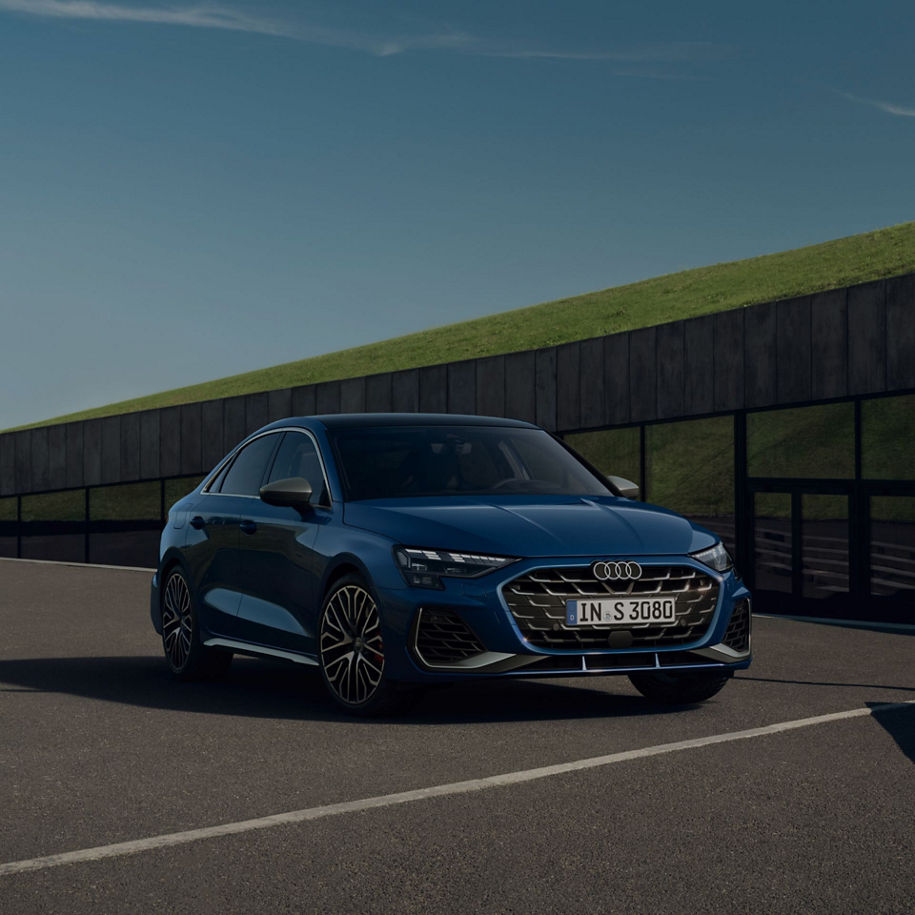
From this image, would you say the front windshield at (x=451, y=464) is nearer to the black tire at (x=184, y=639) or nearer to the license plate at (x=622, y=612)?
the license plate at (x=622, y=612)

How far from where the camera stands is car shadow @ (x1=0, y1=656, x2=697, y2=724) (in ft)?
26.5

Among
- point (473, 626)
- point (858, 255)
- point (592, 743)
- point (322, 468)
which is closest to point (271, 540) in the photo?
point (322, 468)

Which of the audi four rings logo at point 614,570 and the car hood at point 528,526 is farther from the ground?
the car hood at point 528,526

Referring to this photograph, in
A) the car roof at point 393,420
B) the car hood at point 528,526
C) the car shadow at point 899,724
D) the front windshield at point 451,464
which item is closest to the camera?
the car shadow at point 899,724

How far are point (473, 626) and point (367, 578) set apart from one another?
0.68 meters

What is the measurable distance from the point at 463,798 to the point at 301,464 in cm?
379

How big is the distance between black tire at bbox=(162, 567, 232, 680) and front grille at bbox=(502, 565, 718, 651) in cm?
278

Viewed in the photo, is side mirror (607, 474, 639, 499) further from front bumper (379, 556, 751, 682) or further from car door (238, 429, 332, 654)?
car door (238, 429, 332, 654)

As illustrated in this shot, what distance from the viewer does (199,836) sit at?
506cm

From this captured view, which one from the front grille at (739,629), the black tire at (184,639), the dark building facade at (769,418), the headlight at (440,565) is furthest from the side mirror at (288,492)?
the dark building facade at (769,418)

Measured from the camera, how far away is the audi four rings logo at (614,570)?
746cm

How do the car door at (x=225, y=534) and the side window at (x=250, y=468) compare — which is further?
the side window at (x=250, y=468)

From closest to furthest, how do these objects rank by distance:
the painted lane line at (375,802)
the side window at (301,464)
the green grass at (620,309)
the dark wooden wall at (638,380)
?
the painted lane line at (375,802), the side window at (301,464), the dark wooden wall at (638,380), the green grass at (620,309)

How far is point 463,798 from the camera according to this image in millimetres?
5684
